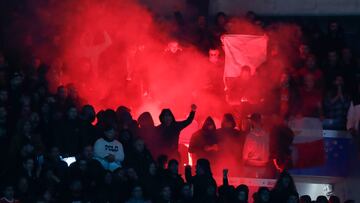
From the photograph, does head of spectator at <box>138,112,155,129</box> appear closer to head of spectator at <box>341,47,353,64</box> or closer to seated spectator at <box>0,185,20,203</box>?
seated spectator at <box>0,185,20,203</box>

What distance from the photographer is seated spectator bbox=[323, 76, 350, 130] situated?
19.7 metres

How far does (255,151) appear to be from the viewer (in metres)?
18.9

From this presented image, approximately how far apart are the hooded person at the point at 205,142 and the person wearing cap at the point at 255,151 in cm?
57

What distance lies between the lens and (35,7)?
74.1 ft

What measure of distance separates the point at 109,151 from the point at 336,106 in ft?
15.2

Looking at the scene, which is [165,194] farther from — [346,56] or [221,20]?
[221,20]

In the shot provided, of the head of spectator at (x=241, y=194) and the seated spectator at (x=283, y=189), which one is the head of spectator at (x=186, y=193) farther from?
the seated spectator at (x=283, y=189)

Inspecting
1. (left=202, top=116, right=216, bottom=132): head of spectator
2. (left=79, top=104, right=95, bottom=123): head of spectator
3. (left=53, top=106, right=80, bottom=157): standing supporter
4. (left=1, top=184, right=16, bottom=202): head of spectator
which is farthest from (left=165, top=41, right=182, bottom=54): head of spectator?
(left=1, top=184, right=16, bottom=202): head of spectator

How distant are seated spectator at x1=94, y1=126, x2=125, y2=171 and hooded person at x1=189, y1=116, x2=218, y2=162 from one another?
1729mm

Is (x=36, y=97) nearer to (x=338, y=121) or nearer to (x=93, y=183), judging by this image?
(x=93, y=183)

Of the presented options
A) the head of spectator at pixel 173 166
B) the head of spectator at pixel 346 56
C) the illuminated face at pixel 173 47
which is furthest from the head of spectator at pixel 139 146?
the head of spectator at pixel 346 56

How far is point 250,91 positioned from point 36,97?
13.4 feet

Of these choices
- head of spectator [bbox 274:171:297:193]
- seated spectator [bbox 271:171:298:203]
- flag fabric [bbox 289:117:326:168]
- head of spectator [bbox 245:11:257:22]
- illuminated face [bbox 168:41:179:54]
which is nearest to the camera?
seated spectator [bbox 271:171:298:203]

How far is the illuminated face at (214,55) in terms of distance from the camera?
20395 millimetres
